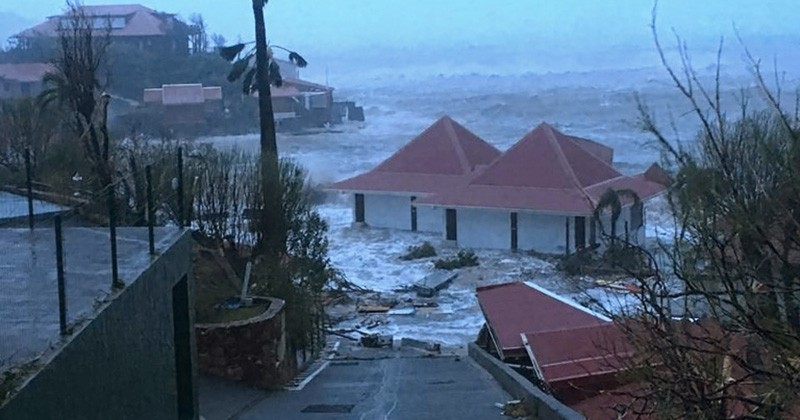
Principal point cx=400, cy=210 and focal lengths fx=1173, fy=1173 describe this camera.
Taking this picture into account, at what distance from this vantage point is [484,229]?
1544 inches

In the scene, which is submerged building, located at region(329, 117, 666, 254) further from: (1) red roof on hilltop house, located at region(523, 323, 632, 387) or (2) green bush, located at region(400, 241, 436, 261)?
(1) red roof on hilltop house, located at region(523, 323, 632, 387)

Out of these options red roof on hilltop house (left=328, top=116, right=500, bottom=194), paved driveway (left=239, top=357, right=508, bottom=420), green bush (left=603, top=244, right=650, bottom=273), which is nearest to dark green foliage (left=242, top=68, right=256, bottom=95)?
paved driveway (left=239, top=357, right=508, bottom=420)

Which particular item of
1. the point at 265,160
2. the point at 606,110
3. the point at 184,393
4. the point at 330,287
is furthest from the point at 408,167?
the point at 606,110

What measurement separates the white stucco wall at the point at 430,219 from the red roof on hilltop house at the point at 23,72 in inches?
1497

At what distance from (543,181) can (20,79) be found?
4504 centimetres

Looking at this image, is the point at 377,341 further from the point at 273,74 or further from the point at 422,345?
the point at 273,74

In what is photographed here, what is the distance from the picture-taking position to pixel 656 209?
42.2 m

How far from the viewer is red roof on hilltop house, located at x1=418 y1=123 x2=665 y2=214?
126 ft

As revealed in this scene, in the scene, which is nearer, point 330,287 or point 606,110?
point 330,287

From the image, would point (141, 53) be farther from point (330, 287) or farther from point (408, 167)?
point (330, 287)

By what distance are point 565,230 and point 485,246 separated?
2.95m

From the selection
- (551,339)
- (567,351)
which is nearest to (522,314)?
(551,339)

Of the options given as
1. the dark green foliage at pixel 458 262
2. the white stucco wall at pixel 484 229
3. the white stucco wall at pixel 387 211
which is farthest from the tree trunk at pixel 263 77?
the white stucco wall at pixel 387 211

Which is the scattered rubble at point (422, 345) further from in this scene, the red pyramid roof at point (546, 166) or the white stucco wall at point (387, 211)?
the white stucco wall at point (387, 211)
